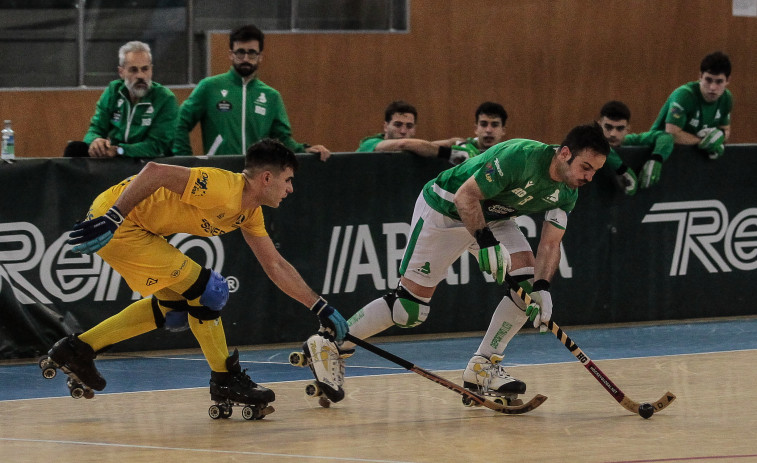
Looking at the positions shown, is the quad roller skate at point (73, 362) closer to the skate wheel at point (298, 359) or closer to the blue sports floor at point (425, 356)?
the blue sports floor at point (425, 356)

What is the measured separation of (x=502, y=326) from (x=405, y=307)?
0.59 meters

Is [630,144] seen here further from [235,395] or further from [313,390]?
[235,395]

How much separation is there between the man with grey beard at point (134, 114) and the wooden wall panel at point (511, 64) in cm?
256

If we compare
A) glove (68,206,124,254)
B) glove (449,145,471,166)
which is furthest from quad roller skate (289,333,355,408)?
glove (449,145,471,166)

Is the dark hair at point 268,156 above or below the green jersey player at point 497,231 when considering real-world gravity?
above

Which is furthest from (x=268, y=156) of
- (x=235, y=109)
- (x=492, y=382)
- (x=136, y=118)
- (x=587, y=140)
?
(x=235, y=109)

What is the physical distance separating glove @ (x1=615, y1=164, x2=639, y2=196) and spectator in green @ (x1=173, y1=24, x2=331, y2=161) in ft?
7.92

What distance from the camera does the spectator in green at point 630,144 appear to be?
9930mm

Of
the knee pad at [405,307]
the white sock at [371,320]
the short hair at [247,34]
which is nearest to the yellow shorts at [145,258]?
the white sock at [371,320]

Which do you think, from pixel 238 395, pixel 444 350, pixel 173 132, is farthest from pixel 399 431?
pixel 173 132

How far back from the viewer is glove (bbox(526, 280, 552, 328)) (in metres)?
6.93

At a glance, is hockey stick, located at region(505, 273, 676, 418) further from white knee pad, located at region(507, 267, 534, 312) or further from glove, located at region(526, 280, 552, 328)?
white knee pad, located at region(507, 267, 534, 312)

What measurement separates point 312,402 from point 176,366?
1.59m

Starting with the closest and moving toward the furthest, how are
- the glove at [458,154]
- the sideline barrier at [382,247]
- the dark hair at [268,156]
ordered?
the dark hair at [268,156]
the sideline barrier at [382,247]
the glove at [458,154]
